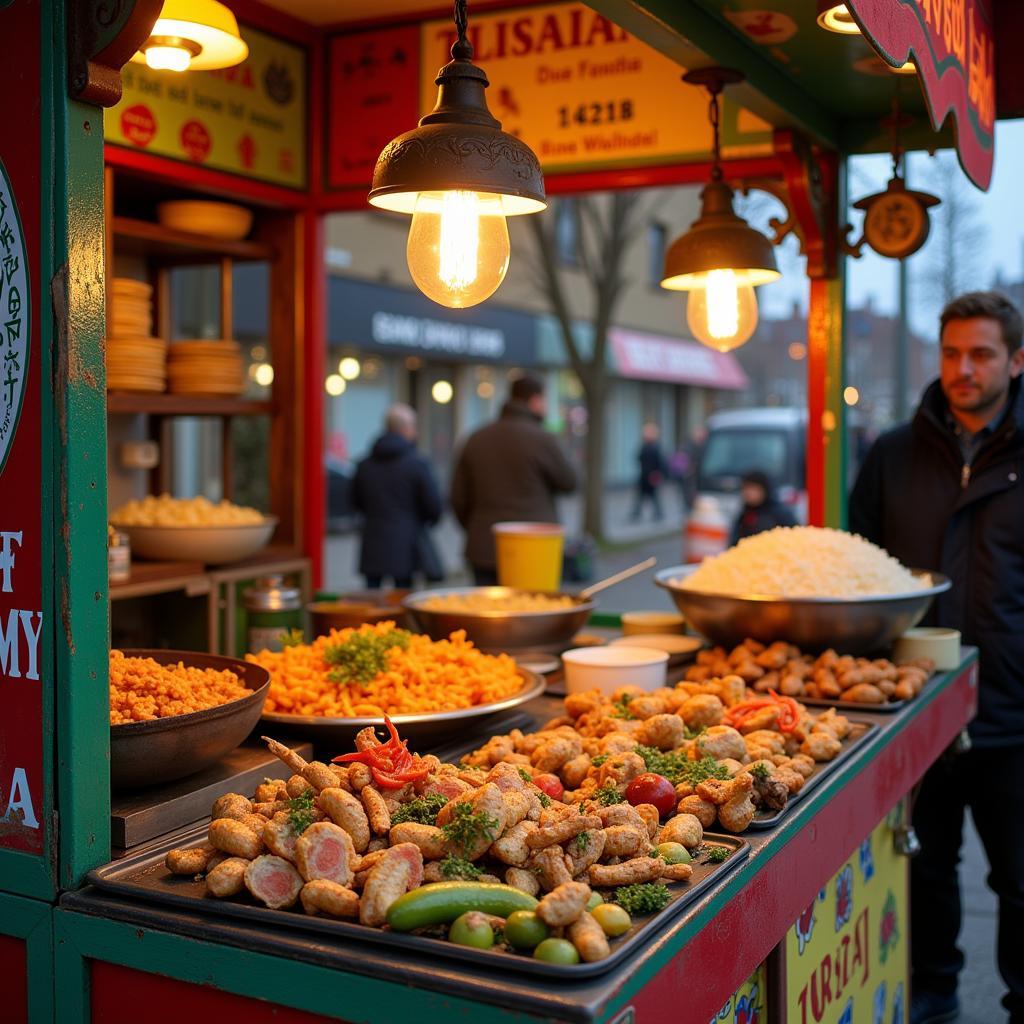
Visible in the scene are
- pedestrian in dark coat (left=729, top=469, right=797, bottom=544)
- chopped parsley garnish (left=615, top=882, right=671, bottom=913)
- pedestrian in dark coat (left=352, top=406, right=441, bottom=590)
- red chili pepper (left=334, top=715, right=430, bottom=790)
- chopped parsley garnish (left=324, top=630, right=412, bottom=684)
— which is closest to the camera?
chopped parsley garnish (left=615, top=882, right=671, bottom=913)

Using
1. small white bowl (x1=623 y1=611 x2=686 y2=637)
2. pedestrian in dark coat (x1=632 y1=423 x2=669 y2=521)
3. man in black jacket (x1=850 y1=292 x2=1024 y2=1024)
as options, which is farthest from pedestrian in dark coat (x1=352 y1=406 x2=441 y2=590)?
pedestrian in dark coat (x1=632 y1=423 x2=669 y2=521)

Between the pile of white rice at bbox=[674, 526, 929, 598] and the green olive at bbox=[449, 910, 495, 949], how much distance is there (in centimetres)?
210

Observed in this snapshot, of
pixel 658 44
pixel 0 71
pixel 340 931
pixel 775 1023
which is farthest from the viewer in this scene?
pixel 658 44

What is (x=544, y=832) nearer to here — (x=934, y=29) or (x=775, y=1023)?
(x=775, y=1023)

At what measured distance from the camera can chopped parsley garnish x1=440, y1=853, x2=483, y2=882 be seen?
5.90 ft

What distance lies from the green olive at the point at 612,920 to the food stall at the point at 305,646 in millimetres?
21

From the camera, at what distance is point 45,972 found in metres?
1.97

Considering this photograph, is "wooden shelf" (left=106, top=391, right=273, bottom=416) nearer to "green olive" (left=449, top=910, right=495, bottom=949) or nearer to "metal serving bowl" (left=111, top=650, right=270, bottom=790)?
"metal serving bowl" (left=111, top=650, right=270, bottom=790)

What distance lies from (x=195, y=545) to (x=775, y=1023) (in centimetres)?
333

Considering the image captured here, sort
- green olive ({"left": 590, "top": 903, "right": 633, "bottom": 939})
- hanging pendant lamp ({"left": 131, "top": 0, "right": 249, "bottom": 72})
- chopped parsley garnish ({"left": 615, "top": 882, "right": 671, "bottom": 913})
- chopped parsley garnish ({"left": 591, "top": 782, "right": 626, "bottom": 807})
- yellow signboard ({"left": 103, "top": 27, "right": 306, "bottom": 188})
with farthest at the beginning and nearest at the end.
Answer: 1. yellow signboard ({"left": 103, "top": 27, "right": 306, "bottom": 188})
2. hanging pendant lamp ({"left": 131, "top": 0, "right": 249, "bottom": 72})
3. chopped parsley garnish ({"left": 591, "top": 782, "right": 626, "bottom": 807})
4. chopped parsley garnish ({"left": 615, "top": 882, "right": 671, "bottom": 913})
5. green olive ({"left": 590, "top": 903, "right": 633, "bottom": 939})

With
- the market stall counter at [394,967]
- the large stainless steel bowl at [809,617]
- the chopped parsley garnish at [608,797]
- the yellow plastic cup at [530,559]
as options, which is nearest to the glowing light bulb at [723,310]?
the large stainless steel bowl at [809,617]

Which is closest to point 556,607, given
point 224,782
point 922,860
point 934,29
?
point 922,860

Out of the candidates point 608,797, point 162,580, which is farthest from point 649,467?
point 608,797

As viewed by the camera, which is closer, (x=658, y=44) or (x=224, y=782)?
(x=224, y=782)
